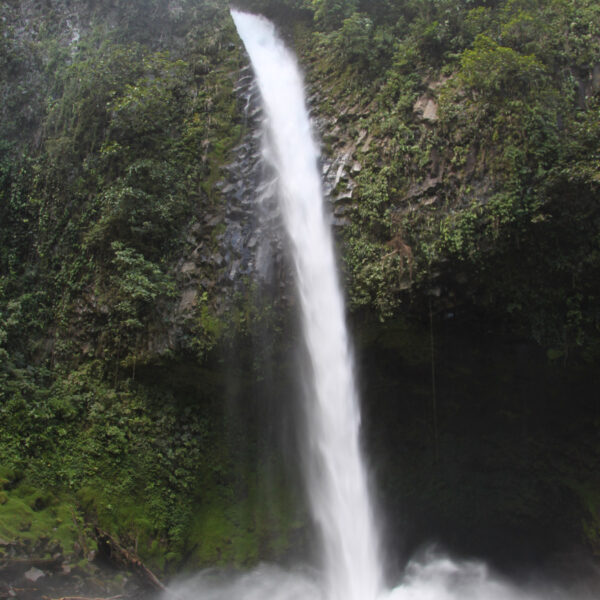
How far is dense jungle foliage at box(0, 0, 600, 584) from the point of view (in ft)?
23.2

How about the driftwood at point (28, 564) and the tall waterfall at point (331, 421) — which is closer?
the driftwood at point (28, 564)

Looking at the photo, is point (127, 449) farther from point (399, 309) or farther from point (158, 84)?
point (158, 84)

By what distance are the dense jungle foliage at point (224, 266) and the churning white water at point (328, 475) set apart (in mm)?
428

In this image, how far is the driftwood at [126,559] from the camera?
691cm

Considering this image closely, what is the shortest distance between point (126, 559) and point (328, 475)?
3.35 meters

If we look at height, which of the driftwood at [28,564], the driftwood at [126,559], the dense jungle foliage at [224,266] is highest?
the dense jungle foliage at [224,266]

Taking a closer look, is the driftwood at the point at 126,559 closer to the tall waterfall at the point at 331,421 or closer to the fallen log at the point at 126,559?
the fallen log at the point at 126,559

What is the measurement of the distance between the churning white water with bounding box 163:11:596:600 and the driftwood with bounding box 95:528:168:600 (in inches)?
15.6

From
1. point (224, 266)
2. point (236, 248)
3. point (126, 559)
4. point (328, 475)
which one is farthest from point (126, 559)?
point (236, 248)

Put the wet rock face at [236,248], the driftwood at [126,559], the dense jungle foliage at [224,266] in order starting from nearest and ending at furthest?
the driftwood at [126,559], the dense jungle foliage at [224,266], the wet rock face at [236,248]

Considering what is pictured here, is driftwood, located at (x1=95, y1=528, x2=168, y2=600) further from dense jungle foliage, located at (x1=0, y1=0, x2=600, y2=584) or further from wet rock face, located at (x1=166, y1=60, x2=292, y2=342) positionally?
wet rock face, located at (x1=166, y1=60, x2=292, y2=342)

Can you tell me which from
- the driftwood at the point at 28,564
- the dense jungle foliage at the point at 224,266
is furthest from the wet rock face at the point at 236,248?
the driftwood at the point at 28,564

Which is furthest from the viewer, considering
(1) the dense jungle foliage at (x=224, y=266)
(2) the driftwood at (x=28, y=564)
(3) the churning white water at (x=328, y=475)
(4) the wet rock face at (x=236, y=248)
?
(4) the wet rock face at (x=236, y=248)

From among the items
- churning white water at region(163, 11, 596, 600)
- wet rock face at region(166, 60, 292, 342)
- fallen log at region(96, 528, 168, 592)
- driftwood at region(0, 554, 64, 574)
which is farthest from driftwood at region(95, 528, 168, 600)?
wet rock face at region(166, 60, 292, 342)
